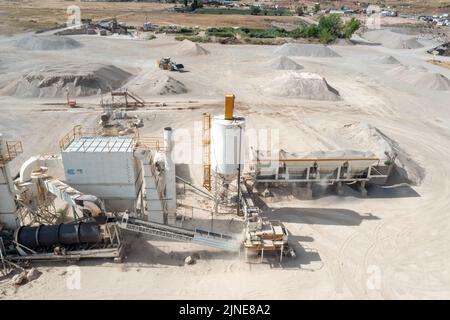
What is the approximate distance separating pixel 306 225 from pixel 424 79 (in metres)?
33.4

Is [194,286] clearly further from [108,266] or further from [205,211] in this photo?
[205,211]

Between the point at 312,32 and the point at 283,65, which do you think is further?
the point at 312,32

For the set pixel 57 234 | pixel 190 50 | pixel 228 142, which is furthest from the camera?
pixel 190 50

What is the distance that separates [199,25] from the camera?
86.8 meters

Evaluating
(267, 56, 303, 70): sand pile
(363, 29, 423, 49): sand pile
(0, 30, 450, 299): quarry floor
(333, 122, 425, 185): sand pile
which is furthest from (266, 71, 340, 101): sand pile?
(363, 29, 423, 49): sand pile

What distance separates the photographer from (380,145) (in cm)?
2278

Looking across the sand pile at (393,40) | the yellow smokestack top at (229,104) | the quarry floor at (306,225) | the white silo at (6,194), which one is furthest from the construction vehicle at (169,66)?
the sand pile at (393,40)

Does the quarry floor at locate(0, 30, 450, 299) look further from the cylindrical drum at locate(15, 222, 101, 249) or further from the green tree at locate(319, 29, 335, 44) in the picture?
the green tree at locate(319, 29, 335, 44)

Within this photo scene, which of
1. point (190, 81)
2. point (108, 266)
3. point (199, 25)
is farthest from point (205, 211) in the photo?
point (199, 25)

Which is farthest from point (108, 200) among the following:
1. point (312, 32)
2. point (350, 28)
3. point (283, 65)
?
point (350, 28)

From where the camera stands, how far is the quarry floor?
12.7m

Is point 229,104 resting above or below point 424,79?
above

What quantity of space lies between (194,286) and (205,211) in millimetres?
4861

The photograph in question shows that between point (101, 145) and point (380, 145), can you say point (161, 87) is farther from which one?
point (101, 145)
